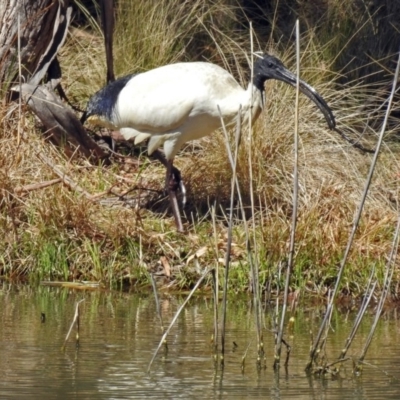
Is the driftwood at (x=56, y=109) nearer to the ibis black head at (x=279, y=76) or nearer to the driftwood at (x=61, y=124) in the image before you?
the driftwood at (x=61, y=124)

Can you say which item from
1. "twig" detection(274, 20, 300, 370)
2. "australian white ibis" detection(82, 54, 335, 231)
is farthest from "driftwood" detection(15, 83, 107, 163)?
"twig" detection(274, 20, 300, 370)

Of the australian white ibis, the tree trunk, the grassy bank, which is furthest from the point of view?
the tree trunk

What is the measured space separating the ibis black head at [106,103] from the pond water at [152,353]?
174 centimetres

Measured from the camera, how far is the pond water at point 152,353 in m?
5.15

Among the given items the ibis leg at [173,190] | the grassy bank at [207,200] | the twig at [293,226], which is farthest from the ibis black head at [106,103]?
the twig at [293,226]

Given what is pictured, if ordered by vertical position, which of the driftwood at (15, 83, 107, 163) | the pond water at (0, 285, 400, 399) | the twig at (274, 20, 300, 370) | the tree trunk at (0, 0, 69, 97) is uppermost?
the tree trunk at (0, 0, 69, 97)

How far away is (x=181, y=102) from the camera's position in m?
8.35

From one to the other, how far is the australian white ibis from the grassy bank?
362 millimetres

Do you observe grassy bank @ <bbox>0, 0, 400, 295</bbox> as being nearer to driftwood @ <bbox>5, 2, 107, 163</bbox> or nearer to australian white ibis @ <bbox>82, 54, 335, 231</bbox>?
driftwood @ <bbox>5, 2, 107, 163</bbox>

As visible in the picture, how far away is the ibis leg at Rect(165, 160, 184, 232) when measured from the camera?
851 centimetres

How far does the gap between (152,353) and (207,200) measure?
10.6 feet

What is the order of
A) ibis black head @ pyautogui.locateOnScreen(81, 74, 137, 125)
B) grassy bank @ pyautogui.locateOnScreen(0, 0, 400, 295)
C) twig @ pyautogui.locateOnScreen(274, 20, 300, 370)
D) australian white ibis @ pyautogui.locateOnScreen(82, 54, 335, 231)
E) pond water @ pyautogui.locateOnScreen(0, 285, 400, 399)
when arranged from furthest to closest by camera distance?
1. ibis black head @ pyautogui.locateOnScreen(81, 74, 137, 125)
2. australian white ibis @ pyautogui.locateOnScreen(82, 54, 335, 231)
3. grassy bank @ pyautogui.locateOnScreen(0, 0, 400, 295)
4. twig @ pyautogui.locateOnScreen(274, 20, 300, 370)
5. pond water @ pyautogui.locateOnScreen(0, 285, 400, 399)

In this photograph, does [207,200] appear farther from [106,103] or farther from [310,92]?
[310,92]

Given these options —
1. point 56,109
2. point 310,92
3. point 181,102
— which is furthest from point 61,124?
point 310,92
